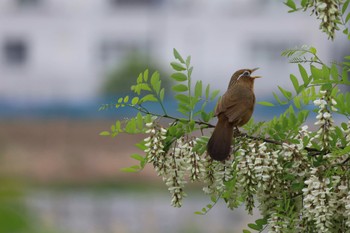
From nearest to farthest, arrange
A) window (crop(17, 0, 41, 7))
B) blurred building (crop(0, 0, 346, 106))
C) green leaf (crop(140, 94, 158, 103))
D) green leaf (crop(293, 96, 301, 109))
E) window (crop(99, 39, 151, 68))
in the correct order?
green leaf (crop(140, 94, 158, 103))
green leaf (crop(293, 96, 301, 109))
blurred building (crop(0, 0, 346, 106))
window (crop(99, 39, 151, 68))
window (crop(17, 0, 41, 7))

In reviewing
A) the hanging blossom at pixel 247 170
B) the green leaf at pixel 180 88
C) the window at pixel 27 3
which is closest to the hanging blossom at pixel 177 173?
the hanging blossom at pixel 247 170

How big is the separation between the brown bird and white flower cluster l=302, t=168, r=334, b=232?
0.26 metres

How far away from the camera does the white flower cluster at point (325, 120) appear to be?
351 centimetres

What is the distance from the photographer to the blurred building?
46500mm

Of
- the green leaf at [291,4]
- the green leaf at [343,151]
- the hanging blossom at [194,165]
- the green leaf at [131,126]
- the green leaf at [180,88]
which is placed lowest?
the hanging blossom at [194,165]

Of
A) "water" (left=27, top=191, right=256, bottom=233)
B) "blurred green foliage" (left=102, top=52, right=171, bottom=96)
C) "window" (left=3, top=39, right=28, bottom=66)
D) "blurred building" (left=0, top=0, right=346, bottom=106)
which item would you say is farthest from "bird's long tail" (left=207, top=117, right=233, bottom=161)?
"window" (left=3, top=39, right=28, bottom=66)

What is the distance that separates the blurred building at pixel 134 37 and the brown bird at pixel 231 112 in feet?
134

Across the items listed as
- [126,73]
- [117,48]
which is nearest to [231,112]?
[126,73]

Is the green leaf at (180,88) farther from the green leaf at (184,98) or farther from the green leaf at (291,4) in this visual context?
the green leaf at (291,4)

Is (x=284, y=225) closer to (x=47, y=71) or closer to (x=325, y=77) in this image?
(x=325, y=77)

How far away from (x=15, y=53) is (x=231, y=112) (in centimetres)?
4693

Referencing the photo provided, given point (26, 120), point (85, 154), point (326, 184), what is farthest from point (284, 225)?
point (26, 120)

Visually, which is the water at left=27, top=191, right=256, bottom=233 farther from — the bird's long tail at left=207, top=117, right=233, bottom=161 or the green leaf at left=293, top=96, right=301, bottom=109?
the bird's long tail at left=207, top=117, right=233, bottom=161

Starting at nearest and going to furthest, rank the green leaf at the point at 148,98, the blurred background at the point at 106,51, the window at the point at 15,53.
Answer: the green leaf at the point at 148,98 < the blurred background at the point at 106,51 < the window at the point at 15,53
